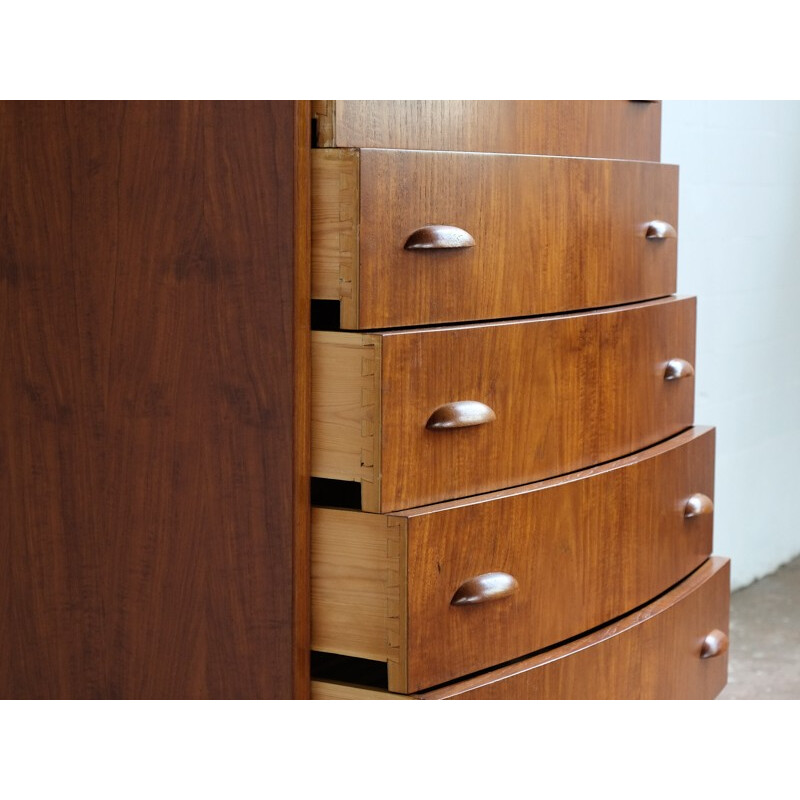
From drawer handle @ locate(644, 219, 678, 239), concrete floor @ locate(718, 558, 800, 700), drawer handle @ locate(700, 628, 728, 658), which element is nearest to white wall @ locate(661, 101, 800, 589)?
concrete floor @ locate(718, 558, 800, 700)

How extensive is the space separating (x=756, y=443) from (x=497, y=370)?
1.83 meters

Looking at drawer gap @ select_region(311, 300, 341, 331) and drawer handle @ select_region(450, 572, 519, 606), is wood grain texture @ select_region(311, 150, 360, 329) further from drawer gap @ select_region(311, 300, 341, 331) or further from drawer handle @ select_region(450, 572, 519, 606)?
drawer handle @ select_region(450, 572, 519, 606)

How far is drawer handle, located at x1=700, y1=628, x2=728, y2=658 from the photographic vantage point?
1.26 m

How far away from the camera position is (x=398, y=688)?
34.1 inches

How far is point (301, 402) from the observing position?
0.87m

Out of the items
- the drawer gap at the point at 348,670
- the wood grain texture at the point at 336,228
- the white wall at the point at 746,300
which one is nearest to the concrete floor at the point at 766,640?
the white wall at the point at 746,300

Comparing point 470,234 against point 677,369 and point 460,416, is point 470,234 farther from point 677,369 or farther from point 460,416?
point 677,369

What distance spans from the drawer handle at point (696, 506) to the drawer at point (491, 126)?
39cm

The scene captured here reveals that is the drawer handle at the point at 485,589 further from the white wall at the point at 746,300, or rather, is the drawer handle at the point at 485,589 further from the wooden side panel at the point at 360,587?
the white wall at the point at 746,300

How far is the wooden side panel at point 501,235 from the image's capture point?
85cm

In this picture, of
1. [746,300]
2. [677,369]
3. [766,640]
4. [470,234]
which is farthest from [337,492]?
[746,300]

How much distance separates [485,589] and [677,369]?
0.44 meters

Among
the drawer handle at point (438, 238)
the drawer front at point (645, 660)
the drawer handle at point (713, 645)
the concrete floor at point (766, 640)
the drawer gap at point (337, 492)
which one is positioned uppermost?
the drawer handle at point (438, 238)

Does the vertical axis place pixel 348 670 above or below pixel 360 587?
below
